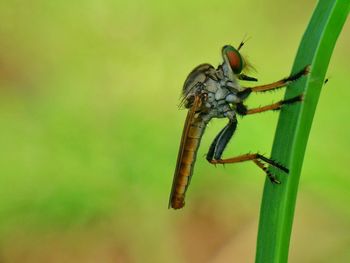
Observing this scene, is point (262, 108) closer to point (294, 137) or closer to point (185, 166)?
point (185, 166)

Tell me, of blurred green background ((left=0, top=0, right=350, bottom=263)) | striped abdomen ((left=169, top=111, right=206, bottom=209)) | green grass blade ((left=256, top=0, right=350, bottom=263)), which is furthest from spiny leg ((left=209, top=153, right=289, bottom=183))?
blurred green background ((left=0, top=0, right=350, bottom=263))

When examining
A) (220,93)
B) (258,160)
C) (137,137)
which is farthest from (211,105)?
(137,137)

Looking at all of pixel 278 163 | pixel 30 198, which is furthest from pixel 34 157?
pixel 278 163

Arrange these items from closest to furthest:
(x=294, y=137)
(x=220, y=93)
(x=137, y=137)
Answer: (x=294, y=137) → (x=220, y=93) → (x=137, y=137)

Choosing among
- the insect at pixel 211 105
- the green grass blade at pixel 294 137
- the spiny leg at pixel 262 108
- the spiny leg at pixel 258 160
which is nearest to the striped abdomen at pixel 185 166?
the insect at pixel 211 105

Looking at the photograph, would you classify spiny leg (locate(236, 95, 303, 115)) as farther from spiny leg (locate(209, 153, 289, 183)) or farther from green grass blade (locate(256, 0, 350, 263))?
spiny leg (locate(209, 153, 289, 183))

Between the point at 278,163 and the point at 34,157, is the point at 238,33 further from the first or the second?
the point at 278,163
